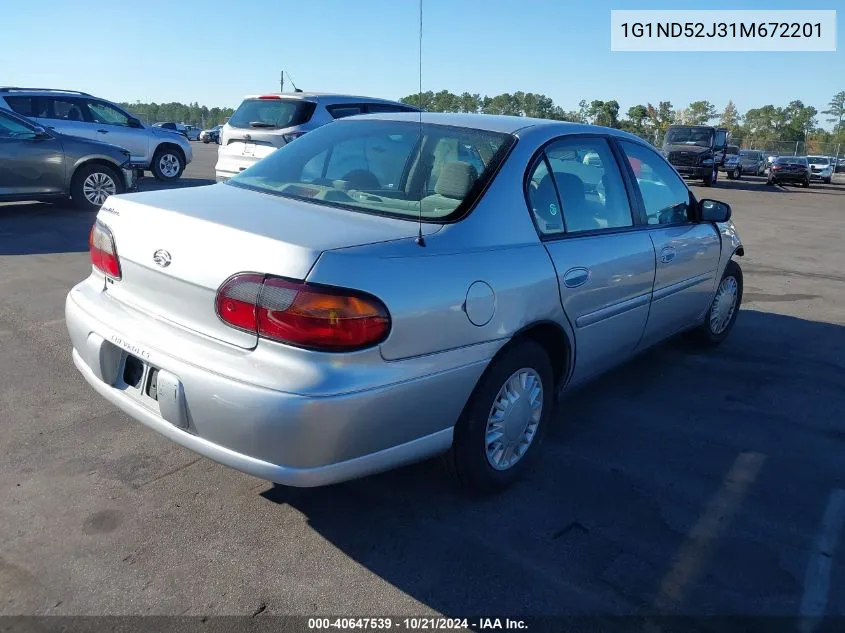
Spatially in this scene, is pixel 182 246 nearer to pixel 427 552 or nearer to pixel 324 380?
pixel 324 380

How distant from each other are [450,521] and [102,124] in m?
12.9

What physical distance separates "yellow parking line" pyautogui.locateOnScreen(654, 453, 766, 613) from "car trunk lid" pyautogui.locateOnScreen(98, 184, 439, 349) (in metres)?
1.60

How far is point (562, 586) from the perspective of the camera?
261 centimetres

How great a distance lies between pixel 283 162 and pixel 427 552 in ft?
6.72

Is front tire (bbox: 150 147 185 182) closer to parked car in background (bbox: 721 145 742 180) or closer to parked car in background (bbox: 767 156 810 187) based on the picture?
parked car in background (bbox: 767 156 810 187)

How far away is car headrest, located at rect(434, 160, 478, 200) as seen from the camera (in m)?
3.07

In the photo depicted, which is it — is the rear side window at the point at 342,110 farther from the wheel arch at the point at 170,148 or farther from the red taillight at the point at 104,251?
the red taillight at the point at 104,251

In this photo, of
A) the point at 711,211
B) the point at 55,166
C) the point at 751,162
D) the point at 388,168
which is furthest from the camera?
the point at 751,162

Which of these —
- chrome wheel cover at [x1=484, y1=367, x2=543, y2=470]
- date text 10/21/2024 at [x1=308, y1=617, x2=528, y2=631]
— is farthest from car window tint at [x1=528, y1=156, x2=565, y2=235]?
date text 10/21/2024 at [x1=308, y1=617, x2=528, y2=631]

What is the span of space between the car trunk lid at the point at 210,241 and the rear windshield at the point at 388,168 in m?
0.20

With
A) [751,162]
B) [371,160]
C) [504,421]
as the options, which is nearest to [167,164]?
[371,160]

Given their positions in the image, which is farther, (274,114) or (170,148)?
(170,148)

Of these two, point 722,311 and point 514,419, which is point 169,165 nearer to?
point 722,311

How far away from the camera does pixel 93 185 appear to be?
34.3ft
